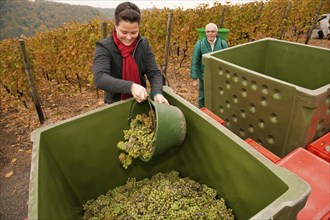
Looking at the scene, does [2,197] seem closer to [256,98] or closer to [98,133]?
[98,133]

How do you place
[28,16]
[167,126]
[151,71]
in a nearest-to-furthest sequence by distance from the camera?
[167,126], [151,71], [28,16]

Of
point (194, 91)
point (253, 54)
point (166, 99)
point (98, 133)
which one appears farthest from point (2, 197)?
point (194, 91)

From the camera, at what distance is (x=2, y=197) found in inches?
129

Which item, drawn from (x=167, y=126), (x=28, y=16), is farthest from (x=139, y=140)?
(x=28, y=16)

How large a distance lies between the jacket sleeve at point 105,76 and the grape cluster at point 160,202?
0.76m

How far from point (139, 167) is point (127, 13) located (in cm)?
121

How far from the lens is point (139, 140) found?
1.57m

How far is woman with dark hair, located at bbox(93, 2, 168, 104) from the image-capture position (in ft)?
5.47

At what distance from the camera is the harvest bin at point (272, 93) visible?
1.47 m

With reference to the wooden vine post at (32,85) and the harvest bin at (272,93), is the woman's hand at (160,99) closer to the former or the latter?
the harvest bin at (272,93)

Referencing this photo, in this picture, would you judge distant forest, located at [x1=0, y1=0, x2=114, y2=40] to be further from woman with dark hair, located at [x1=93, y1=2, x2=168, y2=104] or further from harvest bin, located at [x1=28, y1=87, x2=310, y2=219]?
harvest bin, located at [x1=28, y1=87, x2=310, y2=219]

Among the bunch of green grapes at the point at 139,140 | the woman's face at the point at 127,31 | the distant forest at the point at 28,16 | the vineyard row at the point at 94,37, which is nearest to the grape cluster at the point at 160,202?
the bunch of green grapes at the point at 139,140

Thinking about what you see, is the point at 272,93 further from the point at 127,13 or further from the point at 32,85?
the point at 32,85

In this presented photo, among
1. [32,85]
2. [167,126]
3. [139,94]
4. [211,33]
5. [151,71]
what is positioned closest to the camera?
[167,126]
